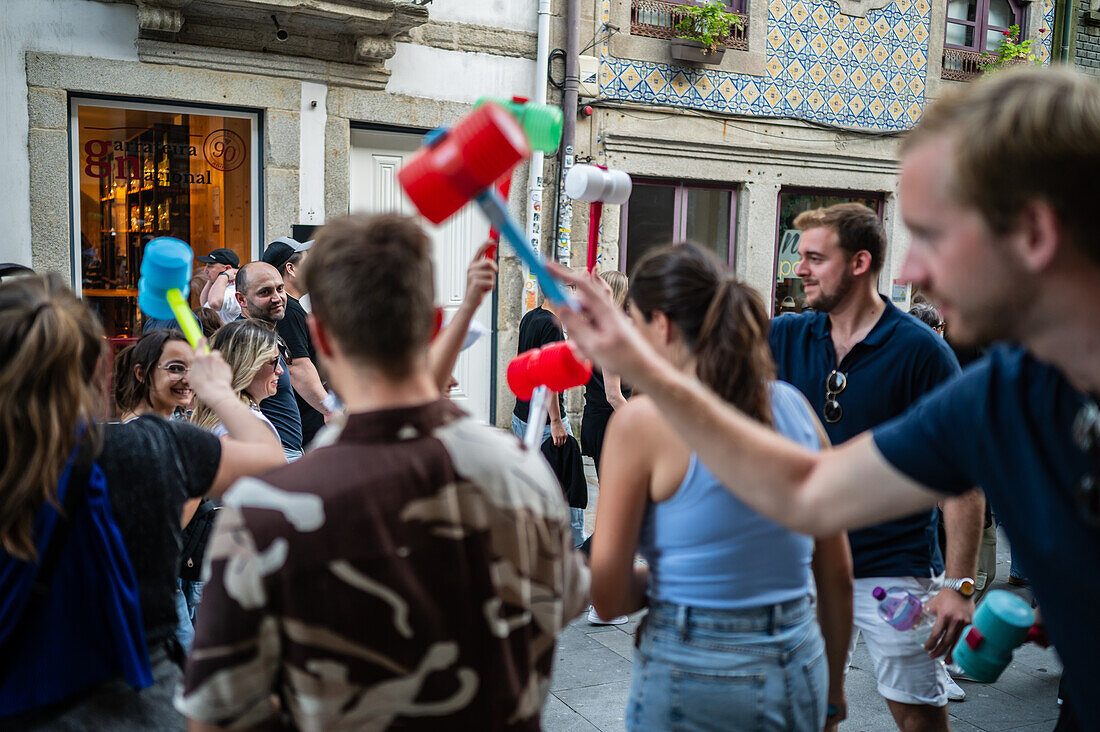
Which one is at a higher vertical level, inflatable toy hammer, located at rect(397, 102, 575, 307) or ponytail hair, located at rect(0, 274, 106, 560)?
inflatable toy hammer, located at rect(397, 102, 575, 307)

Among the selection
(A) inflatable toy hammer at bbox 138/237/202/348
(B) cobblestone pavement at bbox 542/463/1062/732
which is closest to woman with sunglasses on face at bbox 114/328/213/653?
(A) inflatable toy hammer at bbox 138/237/202/348

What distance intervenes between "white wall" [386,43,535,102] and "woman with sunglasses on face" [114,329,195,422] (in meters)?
5.69

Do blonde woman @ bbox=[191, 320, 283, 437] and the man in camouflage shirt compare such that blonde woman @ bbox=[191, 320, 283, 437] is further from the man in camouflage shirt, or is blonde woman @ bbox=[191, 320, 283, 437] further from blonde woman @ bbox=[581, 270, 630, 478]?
the man in camouflage shirt

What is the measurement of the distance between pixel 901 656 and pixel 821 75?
29.2 feet

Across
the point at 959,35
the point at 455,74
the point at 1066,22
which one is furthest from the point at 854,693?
the point at 1066,22

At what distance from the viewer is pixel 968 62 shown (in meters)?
11.4

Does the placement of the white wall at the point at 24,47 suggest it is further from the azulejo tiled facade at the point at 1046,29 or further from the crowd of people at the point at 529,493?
the azulejo tiled facade at the point at 1046,29

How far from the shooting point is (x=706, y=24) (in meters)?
9.56

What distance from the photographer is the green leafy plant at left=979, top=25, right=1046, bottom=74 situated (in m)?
11.1

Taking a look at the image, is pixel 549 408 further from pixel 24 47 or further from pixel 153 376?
pixel 24 47

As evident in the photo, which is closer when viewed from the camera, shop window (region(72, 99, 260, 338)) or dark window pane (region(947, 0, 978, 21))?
shop window (region(72, 99, 260, 338))

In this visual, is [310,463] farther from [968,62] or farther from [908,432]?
[968,62]

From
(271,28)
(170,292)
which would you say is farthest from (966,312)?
(271,28)

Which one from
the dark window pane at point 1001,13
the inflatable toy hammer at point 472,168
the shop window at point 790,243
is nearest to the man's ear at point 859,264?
the inflatable toy hammer at point 472,168
